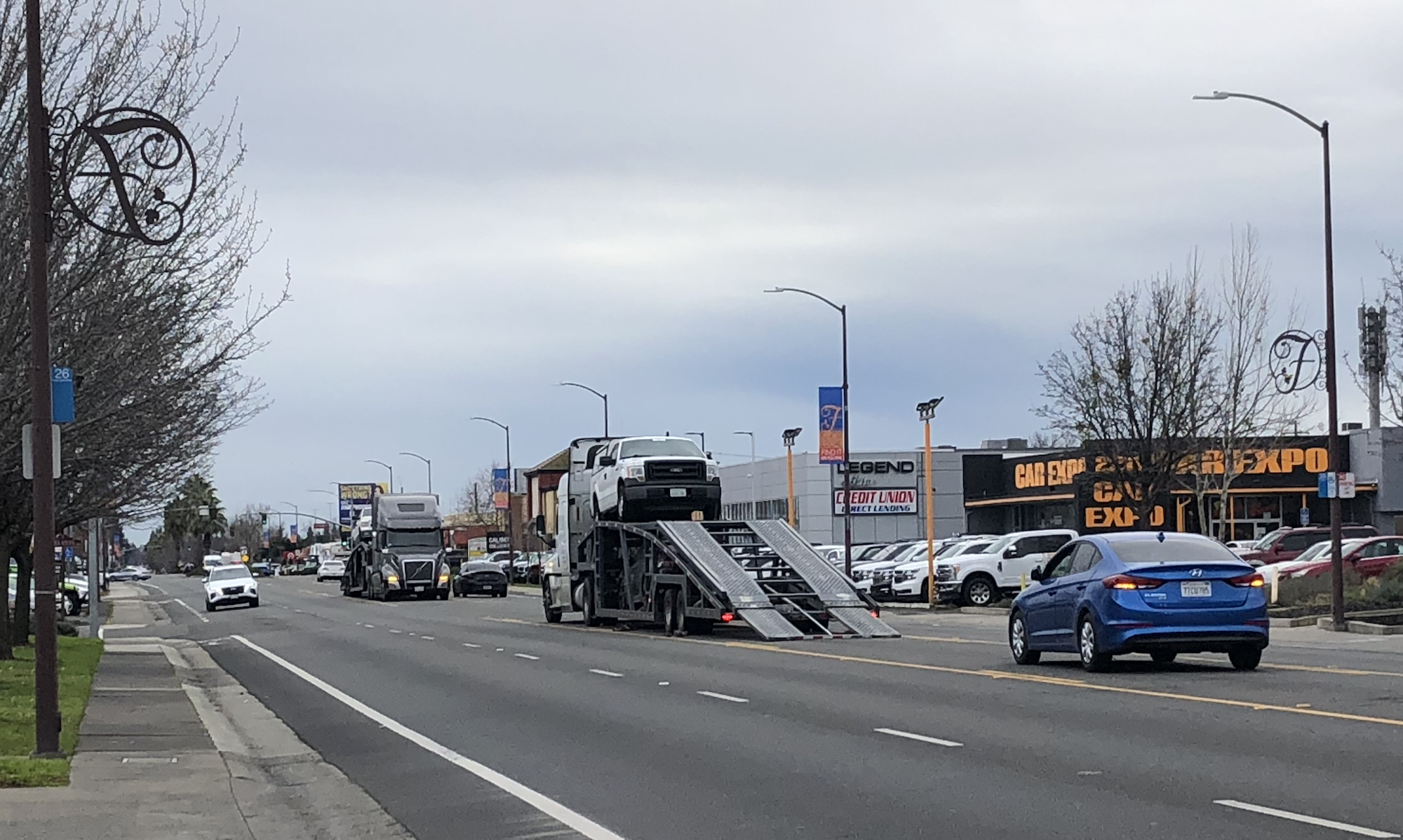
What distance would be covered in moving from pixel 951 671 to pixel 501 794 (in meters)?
9.35

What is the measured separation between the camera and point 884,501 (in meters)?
78.2

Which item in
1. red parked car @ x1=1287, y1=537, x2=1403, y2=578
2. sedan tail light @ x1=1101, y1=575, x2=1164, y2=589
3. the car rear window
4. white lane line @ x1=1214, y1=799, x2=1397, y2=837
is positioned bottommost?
white lane line @ x1=1214, y1=799, x2=1397, y2=837

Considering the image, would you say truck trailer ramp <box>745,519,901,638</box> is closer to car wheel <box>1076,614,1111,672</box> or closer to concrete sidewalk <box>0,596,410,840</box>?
car wheel <box>1076,614,1111,672</box>

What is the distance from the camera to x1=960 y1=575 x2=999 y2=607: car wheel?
140ft

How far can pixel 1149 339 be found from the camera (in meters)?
48.8

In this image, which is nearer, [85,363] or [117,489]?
[85,363]

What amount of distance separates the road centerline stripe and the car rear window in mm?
4640

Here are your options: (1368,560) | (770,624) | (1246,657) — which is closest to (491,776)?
(1246,657)

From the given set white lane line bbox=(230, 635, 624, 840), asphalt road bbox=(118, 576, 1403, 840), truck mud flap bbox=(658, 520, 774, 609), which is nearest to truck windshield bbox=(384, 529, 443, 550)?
truck mud flap bbox=(658, 520, 774, 609)

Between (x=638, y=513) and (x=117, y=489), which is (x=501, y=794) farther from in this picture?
(x=638, y=513)

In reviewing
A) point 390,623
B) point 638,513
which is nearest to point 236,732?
point 638,513

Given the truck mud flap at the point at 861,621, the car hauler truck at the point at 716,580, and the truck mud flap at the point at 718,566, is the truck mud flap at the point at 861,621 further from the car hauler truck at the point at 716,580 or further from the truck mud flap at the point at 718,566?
the truck mud flap at the point at 718,566

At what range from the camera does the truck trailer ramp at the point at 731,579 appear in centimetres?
2786

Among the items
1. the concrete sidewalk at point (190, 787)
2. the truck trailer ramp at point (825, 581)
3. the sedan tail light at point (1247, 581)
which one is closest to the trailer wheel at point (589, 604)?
the truck trailer ramp at point (825, 581)
